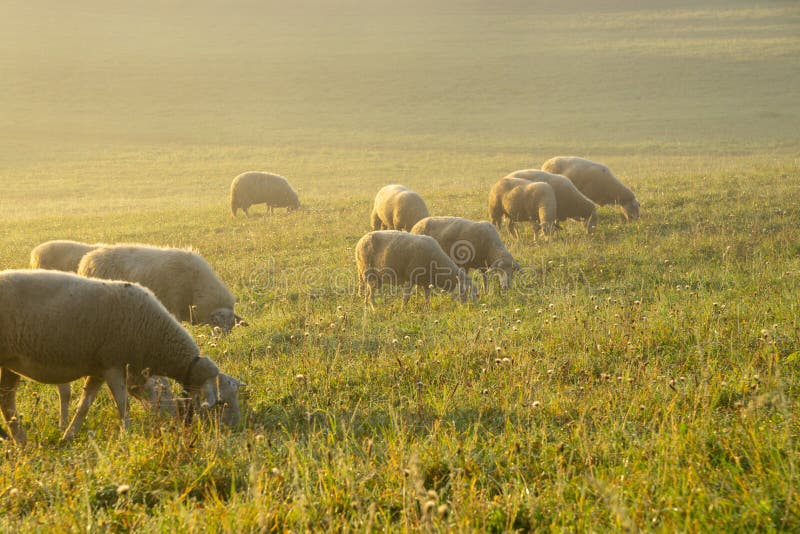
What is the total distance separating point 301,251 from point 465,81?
46828 millimetres

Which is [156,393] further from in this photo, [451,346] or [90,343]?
[451,346]

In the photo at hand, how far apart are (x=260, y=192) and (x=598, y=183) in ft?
37.7

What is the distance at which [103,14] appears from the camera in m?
83.1

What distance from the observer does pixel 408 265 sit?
10781 millimetres

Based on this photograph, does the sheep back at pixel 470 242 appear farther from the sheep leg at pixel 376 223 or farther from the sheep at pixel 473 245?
the sheep leg at pixel 376 223

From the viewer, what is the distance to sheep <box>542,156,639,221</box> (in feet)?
53.4

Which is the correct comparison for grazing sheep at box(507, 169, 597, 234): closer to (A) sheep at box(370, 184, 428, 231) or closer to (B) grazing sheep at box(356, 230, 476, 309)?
(A) sheep at box(370, 184, 428, 231)

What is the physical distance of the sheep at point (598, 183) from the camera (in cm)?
1627

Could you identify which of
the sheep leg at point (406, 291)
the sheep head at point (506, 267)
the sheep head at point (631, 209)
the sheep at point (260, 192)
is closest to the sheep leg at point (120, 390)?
the sheep leg at point (406, 291)

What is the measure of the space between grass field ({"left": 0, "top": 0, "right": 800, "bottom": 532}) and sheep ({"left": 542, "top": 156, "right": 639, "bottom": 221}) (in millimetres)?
620

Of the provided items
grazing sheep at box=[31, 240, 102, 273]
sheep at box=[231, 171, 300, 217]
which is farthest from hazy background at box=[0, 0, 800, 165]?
grazing sheep at box=[31, 240, 102, 273]

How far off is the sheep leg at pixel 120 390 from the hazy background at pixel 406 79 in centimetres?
3594

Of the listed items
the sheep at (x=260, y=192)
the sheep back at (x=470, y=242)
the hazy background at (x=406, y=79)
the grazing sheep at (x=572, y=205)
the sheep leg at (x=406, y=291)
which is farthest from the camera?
the hazy background at (x=406, y=79)

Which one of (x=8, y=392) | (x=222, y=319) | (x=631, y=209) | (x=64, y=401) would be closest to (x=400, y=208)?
(x=631, y=209)
